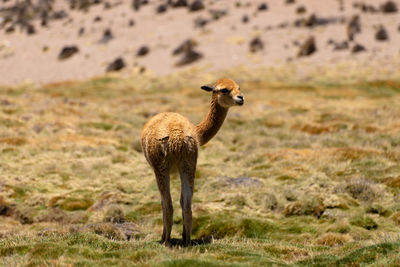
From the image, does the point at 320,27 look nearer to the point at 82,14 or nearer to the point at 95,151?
the point at 82,14

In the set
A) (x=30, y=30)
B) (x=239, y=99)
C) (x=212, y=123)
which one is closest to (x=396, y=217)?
(x=212, y=123)

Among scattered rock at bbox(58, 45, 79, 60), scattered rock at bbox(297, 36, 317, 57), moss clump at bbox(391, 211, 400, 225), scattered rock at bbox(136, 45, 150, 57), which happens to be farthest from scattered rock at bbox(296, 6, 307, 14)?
moss clump at bbox(391, 211, 400, 225)

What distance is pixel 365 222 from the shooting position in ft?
42.2

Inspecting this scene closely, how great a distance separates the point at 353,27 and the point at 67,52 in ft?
155

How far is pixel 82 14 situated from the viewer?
10250 centimetres

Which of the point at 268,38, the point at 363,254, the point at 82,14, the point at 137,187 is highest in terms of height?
the point at 82,14

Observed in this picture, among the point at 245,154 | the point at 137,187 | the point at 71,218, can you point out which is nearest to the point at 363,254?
the point at 71,218

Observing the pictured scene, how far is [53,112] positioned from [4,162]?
522 inches

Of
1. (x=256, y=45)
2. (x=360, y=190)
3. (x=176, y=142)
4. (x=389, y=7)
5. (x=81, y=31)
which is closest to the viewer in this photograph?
(x=176, y=142)

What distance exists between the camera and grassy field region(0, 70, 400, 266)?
841cm

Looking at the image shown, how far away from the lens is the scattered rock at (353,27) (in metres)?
69.6

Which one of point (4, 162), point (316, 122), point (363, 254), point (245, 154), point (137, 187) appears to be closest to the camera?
point (363, 254)

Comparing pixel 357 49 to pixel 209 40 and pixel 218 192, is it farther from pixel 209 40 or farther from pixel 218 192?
pixel 218 192

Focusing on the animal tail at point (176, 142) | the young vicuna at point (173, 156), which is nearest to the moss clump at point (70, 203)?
the young vicuna at point (173, 156)
